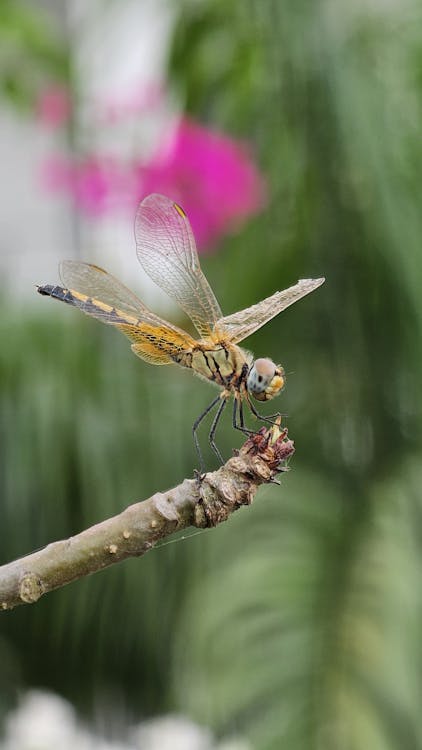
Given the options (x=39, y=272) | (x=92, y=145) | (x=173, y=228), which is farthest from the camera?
(x=39, y=272)

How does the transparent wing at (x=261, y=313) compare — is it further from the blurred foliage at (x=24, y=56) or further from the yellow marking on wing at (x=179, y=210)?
the blurred foliage at (x=24, y=56)

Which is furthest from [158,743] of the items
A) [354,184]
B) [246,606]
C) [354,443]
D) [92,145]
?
[92,145]

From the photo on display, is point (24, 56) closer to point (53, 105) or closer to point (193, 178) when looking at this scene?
point (53, 105)

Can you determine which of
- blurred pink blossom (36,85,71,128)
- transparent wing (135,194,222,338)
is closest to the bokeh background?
blurred pink blossom (36,85,71,128)

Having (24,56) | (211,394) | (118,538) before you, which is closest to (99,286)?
(118,538)

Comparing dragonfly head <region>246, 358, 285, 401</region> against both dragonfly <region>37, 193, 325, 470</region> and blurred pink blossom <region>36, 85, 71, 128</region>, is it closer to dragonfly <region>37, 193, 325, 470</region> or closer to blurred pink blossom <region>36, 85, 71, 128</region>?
dragonfly <region>37, 193, 325, 470</region>

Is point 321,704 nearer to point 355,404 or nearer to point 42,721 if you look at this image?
point 42,721
